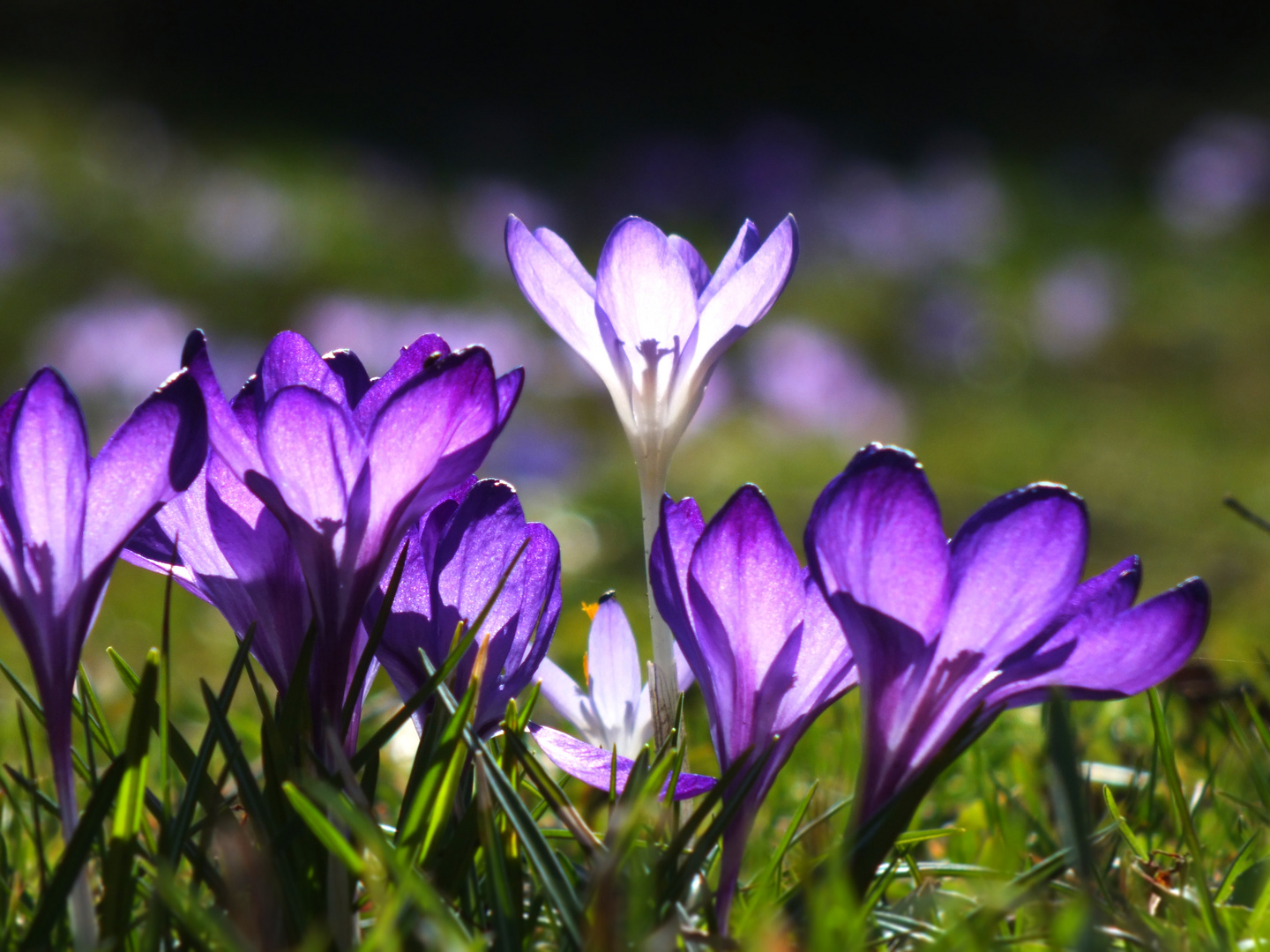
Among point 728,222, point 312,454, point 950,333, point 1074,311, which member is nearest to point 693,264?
point 312,454

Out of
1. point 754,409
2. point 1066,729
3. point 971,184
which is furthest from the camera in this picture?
point 971,184

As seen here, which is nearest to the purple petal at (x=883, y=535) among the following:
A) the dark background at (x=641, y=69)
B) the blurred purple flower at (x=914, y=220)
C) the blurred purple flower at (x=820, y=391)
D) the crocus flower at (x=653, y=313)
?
the crocus flower at (x=653, y=313)

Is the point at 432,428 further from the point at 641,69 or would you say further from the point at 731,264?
the point at 641,69

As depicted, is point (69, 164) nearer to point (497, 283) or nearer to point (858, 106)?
point (497, 283)

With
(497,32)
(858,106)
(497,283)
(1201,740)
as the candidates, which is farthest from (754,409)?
(497,32)

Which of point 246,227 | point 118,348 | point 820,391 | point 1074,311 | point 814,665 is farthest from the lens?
point 246,227

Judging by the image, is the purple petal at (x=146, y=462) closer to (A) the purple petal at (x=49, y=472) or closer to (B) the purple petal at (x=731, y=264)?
(A) the purple petal at (x=49, y=472)

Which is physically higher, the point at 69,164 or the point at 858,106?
the point at 858,106

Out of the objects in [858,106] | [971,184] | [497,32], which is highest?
[497,32]
